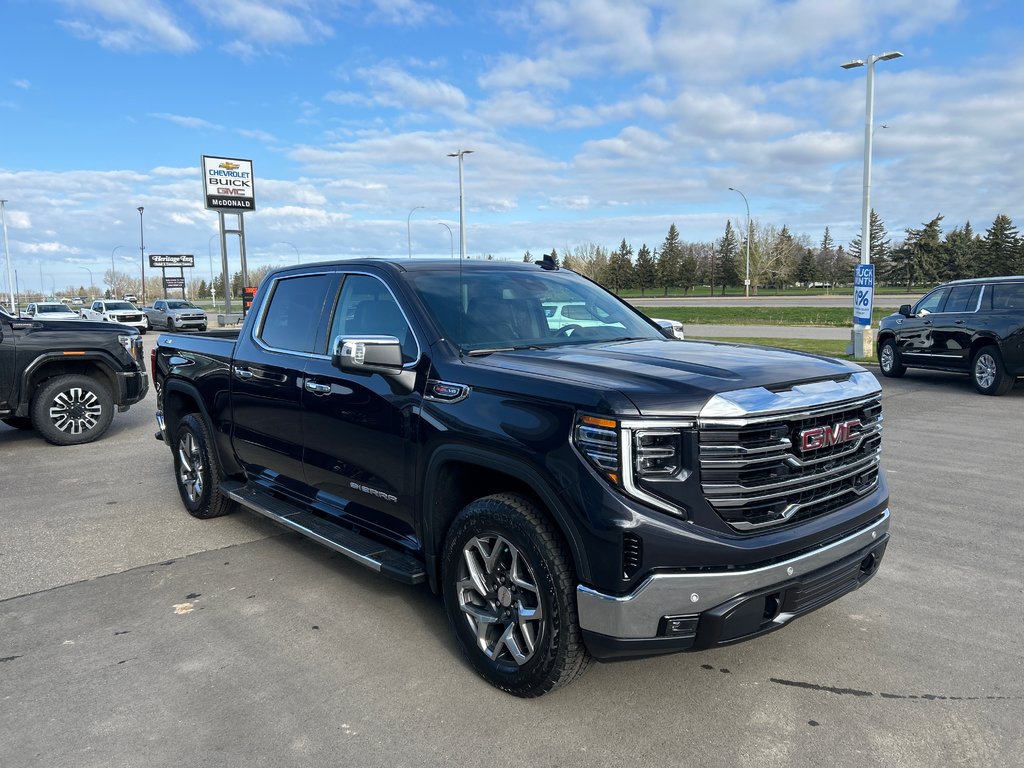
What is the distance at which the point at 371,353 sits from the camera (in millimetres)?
3557

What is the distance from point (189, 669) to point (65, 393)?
22.1 ft

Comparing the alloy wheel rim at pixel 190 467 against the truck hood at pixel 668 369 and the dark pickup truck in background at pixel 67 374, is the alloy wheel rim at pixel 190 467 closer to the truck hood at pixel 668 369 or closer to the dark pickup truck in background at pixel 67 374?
the truck hood at pixel 668 369

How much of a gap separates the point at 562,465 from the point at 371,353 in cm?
115

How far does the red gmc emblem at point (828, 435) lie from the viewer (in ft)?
10.0

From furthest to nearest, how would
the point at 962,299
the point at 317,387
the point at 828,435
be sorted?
the point at 962,299, the point at 317,387, the point at 828,435

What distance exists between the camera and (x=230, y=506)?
19.6 ft

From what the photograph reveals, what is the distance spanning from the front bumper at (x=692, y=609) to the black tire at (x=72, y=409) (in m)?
8.20

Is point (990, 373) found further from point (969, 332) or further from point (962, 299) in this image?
point (962, 299)

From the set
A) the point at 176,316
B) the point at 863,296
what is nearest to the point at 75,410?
the point at 863,296

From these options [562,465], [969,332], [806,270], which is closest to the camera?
[562,465]

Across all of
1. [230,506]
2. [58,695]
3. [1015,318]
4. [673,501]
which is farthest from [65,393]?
[1015,318]

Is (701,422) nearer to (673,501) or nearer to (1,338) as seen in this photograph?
(673,501)

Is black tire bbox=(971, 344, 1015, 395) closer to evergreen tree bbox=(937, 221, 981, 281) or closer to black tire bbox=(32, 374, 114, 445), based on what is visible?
black tire bbox=(32, 374, 114, 445)

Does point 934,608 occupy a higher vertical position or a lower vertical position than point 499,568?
lower
